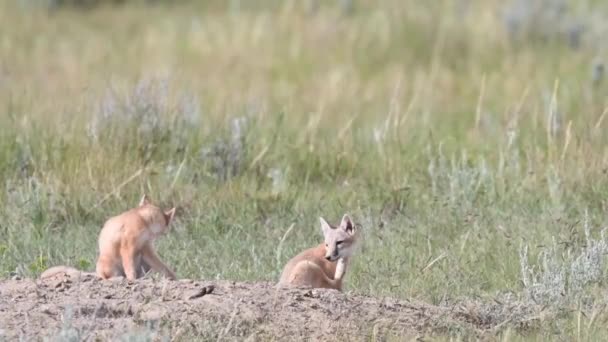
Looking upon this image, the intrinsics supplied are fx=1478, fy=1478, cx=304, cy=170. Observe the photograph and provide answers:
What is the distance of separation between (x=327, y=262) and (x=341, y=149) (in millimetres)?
3125

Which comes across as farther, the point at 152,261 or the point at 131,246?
the point at 152,261

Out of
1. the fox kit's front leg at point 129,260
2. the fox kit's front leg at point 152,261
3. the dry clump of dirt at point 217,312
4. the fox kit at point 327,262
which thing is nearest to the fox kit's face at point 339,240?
the fox kit at point 327,262

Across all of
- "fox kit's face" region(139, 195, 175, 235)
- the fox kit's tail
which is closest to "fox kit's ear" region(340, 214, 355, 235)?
the fox kit's tail

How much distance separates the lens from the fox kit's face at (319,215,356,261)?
6.92 metres

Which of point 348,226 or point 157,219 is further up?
point 157,219

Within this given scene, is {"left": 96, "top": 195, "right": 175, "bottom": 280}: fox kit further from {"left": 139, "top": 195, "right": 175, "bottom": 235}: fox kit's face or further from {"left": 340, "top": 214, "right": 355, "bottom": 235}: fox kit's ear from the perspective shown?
{"left": 340, "top": 214, "right": 355, "bottom": 235}: fox kit's ear

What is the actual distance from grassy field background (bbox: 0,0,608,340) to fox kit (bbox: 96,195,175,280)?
52cm

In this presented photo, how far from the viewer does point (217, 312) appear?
20.1ft

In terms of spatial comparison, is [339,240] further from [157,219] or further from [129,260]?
[129,260]

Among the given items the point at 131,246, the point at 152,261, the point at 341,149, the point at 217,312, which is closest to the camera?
the point at 217,312

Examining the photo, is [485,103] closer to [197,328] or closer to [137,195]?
[137,195]

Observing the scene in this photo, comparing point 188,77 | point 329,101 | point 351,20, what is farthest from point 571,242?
point 351,20

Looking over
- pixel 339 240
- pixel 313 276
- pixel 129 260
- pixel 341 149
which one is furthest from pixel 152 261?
pixel 341 149

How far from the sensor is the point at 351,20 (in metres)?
15.4
